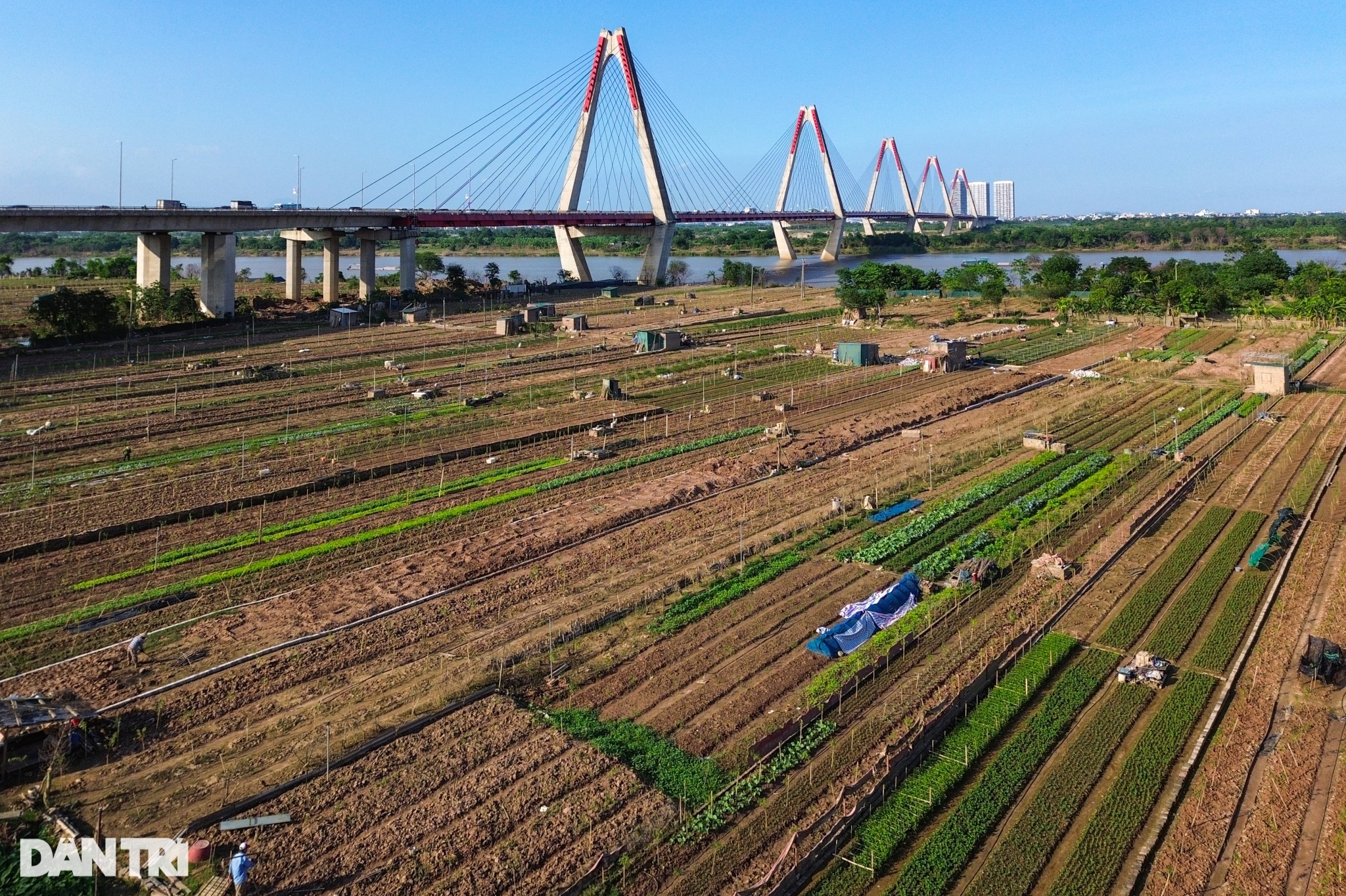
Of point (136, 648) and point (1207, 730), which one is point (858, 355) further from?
point (136, 648)

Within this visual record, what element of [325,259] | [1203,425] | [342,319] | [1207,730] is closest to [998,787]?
[1207,730]

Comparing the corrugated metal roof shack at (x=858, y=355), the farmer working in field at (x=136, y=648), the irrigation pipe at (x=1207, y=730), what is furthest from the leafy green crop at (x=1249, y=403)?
the farmer working in field at (x=136, y=648)

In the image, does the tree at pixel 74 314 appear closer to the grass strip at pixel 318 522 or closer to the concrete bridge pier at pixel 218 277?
the concrete bridge pier at pixel 218 277

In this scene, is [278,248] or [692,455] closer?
[692,455]

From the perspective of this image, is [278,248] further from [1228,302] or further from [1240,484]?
[1240,484]

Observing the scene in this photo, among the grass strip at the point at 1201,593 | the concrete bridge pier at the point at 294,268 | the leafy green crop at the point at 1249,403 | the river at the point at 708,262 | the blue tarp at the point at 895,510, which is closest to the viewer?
the grass strip at the point at 1201,593

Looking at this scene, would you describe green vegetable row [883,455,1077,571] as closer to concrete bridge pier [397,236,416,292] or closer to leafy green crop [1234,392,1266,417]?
leafy green crop [1234,392,1266,417]

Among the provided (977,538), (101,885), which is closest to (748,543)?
(977,538)
